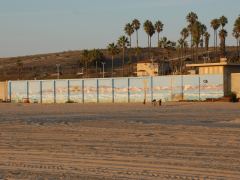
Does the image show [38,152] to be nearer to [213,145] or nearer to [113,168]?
[113,168]

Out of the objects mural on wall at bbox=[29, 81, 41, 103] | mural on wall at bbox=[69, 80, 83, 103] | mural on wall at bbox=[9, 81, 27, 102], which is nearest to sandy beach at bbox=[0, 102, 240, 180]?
mural on wall at bbox=[69, 80, 83, 103]

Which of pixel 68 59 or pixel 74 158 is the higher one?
pixel 68 59

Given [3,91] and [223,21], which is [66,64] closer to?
[223,21]

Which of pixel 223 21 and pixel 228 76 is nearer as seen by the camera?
pixel 228 76

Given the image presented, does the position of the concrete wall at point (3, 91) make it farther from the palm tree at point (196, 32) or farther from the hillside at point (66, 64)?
the hillside at point (66, 64)

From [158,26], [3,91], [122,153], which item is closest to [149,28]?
[158,26]

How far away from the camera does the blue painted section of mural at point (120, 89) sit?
5591cm

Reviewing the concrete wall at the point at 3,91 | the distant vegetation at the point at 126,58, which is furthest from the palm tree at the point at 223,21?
the concrete wall at the point at 3,91

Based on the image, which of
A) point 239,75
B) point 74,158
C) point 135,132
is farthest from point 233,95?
point 74,158

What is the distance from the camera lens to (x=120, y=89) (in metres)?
61.0

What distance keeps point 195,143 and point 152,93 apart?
138 feet

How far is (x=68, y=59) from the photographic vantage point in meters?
163

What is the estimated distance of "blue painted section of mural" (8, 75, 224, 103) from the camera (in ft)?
183

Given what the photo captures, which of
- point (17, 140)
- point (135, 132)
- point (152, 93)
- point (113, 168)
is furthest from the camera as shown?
point (152, 93)
